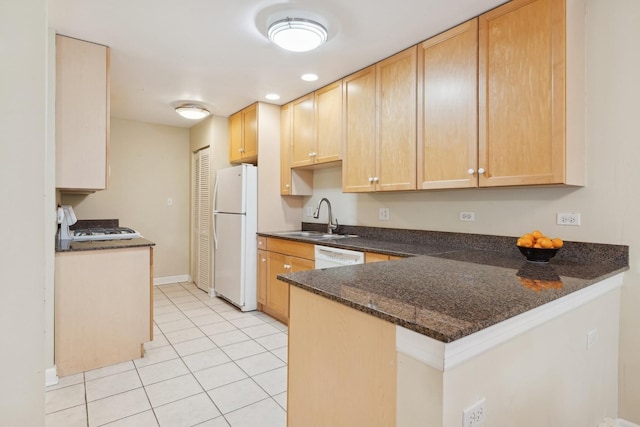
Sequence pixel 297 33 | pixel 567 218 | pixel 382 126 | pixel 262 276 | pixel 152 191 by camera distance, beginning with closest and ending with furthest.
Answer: pixel 567 218 → pixel 297 33 → pixel 382 126 → pixel 262 276 → pixel 152 191

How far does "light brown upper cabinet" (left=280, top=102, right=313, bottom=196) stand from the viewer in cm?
394

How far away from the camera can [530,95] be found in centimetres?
191

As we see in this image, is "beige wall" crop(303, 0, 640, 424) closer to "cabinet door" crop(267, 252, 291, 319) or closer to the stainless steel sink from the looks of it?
the stainless steel sink

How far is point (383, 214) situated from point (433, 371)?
7.82 ft

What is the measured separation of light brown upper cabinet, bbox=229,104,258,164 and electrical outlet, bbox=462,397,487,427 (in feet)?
11.2

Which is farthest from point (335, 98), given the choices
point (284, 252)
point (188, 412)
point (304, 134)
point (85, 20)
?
point (188, 412)

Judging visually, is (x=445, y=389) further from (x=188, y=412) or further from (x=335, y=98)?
(x=335, y=98)

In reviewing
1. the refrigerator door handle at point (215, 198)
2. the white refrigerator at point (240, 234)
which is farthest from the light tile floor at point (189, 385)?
the refrigerator door handle at point (215, 198)

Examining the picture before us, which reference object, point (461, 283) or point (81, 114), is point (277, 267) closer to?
point (81, 114)

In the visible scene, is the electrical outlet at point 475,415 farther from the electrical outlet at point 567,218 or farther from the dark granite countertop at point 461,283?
the electrical outlet at point 567,218

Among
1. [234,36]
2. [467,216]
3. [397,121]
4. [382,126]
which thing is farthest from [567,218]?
[234,36]

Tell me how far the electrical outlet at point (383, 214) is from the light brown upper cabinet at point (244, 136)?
161cm

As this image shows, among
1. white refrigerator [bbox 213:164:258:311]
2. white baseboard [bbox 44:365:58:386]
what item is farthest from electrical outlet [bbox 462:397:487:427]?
white refrigerator [bbox 213:164:258:311]

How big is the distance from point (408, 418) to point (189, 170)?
505cm
